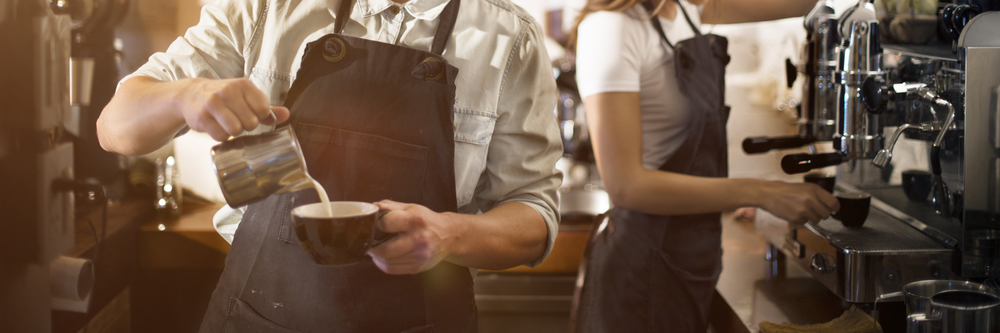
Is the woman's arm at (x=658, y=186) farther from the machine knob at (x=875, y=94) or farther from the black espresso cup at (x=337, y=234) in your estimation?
the black espresso cup at (x=337, y=234)

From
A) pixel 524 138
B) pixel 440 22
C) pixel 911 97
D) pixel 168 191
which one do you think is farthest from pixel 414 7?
pixel 911 97

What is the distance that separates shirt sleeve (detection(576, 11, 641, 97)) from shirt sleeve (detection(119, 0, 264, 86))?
23.7 inches

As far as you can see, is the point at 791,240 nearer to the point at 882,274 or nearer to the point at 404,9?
the point at 882,274

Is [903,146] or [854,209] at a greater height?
[903,146]

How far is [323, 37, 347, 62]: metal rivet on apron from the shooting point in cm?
85

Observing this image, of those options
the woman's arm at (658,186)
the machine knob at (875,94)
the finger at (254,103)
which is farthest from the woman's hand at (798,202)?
the finger at (254,103)

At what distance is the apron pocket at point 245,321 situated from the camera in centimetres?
87

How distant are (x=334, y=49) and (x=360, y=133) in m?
0.11

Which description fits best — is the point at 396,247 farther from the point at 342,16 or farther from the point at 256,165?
the point at 342,16

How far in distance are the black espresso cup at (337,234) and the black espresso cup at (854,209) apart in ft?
3.14

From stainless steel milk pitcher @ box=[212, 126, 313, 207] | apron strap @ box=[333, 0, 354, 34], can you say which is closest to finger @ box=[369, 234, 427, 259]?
Result: stainless steel milk pitcher @ box=[212, 126, 313, 207]

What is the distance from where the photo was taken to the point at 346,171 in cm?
87

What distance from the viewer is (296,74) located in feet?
2.85

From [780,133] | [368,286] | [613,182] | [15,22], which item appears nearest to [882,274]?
[613,182]
